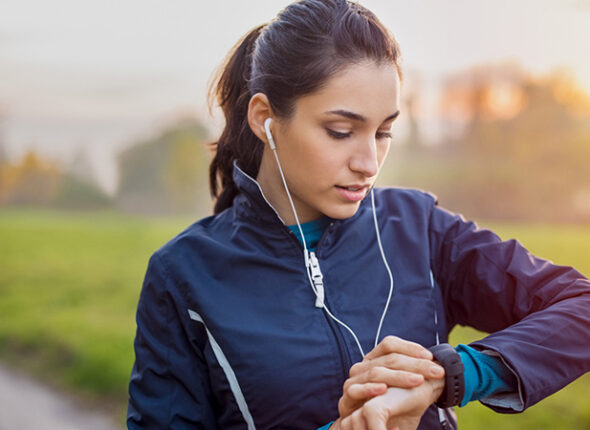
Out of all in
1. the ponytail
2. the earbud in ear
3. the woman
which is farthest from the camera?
the ponytail

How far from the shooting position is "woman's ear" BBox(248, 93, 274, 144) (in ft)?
5.93

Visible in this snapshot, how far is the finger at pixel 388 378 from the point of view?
57.2 inches

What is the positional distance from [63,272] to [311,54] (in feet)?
20.4

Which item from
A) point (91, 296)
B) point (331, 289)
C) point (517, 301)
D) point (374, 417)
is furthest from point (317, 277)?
point (91, 296)

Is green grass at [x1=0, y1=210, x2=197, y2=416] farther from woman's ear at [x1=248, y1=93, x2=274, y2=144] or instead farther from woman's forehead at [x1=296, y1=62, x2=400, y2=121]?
woman's forehead at [x1=296, y1=62, x2=400, y2=121]

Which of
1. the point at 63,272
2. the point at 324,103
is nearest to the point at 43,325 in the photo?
the point at 63,272

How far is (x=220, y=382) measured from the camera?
5.63ft

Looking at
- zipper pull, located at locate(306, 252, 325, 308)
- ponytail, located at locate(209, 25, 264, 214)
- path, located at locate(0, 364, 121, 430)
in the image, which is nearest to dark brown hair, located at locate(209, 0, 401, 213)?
ponytail, located at locate(209, 25, 264, 214)

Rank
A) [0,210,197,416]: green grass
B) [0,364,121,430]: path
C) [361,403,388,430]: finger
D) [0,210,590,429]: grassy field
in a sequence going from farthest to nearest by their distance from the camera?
[0,210,197,416]: green grass, [0,364,121,430]: path, [0,210,590,429]: grassy field, [361,403,388,430]: finger

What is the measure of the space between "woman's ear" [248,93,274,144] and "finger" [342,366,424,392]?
2.44ft

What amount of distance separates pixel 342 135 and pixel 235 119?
0.52m

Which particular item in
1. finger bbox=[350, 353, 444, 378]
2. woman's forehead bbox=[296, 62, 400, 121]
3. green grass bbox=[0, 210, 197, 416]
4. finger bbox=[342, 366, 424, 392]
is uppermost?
woman's forehead bbox=[296, 62, 400, 121]

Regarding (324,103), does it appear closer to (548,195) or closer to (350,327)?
(350,327)

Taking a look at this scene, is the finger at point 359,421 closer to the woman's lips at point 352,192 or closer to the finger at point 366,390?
the finger at point 366,390
